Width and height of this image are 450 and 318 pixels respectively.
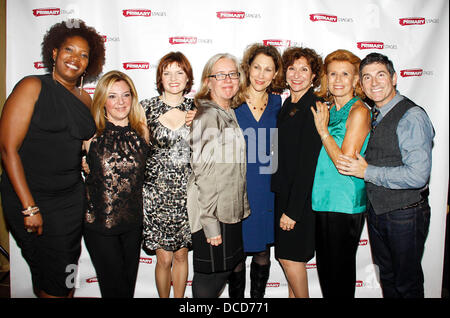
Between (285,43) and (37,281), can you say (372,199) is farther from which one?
(37,281)

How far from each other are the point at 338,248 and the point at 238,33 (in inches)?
77.6

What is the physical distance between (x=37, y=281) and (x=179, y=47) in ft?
6.98

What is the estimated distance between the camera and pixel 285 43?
8.80 feet

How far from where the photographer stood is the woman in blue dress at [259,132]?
204 cm

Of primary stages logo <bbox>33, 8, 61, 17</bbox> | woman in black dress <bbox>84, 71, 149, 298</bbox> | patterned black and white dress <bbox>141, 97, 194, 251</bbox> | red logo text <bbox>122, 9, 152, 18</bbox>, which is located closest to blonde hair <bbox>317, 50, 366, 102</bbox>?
patterned black and white dress <bbox>141, 97, 194, 251</bbox>

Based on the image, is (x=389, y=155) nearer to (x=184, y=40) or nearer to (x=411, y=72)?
(x=411, y=72)

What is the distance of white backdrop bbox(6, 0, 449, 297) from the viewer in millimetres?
2572

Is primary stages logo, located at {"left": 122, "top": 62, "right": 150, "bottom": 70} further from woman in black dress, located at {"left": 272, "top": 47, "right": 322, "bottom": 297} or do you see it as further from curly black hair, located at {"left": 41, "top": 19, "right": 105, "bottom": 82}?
woman in black dress, located at {"left": 272, "top": 47, "right": 322, "bottom": 297}

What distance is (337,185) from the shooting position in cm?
191

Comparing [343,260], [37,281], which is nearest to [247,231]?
[343,260]

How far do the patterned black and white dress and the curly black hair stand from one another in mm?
617

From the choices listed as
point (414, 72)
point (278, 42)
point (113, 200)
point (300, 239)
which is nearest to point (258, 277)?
point (300, 239)

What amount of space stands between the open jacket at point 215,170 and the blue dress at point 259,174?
0.17 m
